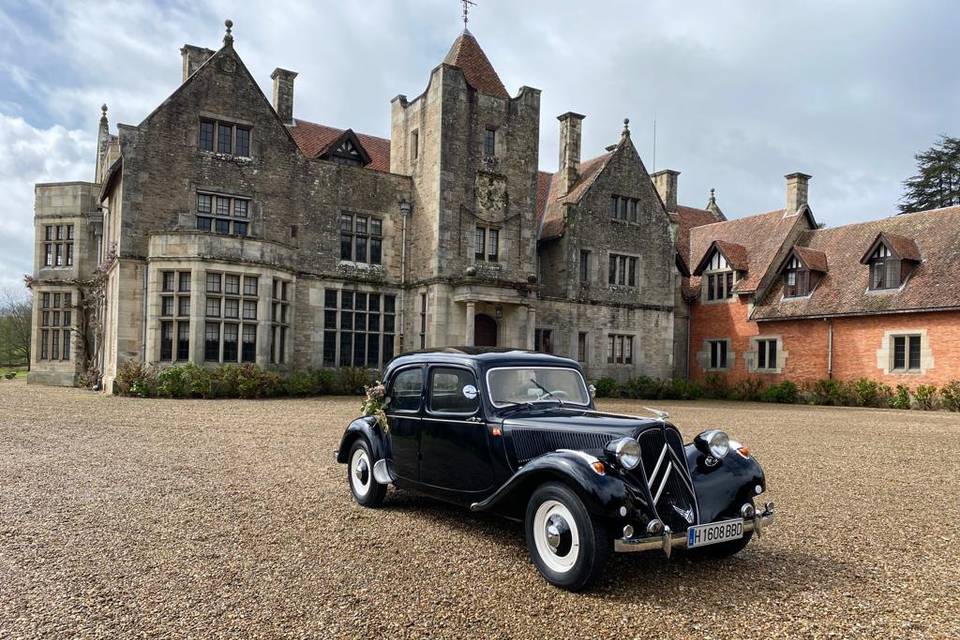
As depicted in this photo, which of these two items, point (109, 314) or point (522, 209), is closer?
point (109, 314)

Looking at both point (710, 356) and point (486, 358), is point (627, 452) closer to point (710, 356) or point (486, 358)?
point (486, 358)

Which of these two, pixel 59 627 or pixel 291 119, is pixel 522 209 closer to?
pixel 291 119

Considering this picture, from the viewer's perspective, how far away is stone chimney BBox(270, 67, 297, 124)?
2637 centimetres

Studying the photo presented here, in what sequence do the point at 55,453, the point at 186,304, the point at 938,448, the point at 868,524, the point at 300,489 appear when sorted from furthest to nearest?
the point at 186,304
the point at 938,448
the point at 55,453
the point at 300,489
the point at 868,524

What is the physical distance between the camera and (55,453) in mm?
9781

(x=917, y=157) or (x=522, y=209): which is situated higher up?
(x=917, y=157)

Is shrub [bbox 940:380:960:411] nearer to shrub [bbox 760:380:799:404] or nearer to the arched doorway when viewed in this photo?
shrub [bbox 760:380:799:404]

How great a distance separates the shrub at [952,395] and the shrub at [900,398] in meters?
1.15

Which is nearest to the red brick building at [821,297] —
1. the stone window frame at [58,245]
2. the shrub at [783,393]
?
the shrub at [783,393]

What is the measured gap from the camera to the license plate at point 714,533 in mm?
4848

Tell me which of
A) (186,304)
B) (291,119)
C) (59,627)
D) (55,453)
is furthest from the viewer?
(291,119)

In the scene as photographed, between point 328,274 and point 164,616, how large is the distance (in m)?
19.3

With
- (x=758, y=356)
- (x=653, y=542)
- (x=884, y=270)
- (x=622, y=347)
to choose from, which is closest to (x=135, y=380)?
(x=653, y=542)

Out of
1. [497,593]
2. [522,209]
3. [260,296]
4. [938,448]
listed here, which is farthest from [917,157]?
[497,593]
